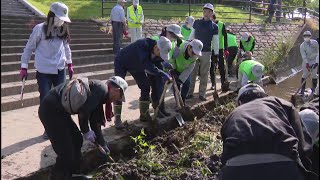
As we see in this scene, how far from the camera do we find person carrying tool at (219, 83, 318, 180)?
2.76 meters

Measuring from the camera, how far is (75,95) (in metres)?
3.98

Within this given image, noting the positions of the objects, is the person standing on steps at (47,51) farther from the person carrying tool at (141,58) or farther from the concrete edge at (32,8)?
the concrete edge at (32,8)

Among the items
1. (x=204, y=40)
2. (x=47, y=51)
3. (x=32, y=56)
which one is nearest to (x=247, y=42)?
(x=204, y=40)

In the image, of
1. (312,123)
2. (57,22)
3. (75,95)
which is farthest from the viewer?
(57,22)

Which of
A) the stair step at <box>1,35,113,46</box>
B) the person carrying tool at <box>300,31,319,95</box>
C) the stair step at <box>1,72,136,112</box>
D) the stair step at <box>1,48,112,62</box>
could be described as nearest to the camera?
the stair step at <box>1,72,136,112</box>

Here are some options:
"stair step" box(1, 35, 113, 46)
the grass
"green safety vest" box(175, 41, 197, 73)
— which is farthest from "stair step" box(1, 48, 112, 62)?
the grass

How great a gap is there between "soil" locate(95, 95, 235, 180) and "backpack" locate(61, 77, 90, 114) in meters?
1.36

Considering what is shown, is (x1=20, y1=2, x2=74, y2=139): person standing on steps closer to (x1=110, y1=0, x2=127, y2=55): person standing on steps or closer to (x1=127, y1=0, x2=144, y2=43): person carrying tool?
(x1=110, y1=0, x2=127, y2=55): person standing on steps

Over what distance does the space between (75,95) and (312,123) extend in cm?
218

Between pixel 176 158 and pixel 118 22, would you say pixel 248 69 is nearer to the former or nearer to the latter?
pixel 176 158

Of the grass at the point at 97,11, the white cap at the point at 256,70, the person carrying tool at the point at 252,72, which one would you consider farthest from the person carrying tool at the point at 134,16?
the grass at the point at 97,11

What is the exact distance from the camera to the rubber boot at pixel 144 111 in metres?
6.61

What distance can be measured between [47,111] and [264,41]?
47.1ft

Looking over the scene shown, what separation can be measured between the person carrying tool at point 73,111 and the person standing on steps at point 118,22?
6.80 metres
